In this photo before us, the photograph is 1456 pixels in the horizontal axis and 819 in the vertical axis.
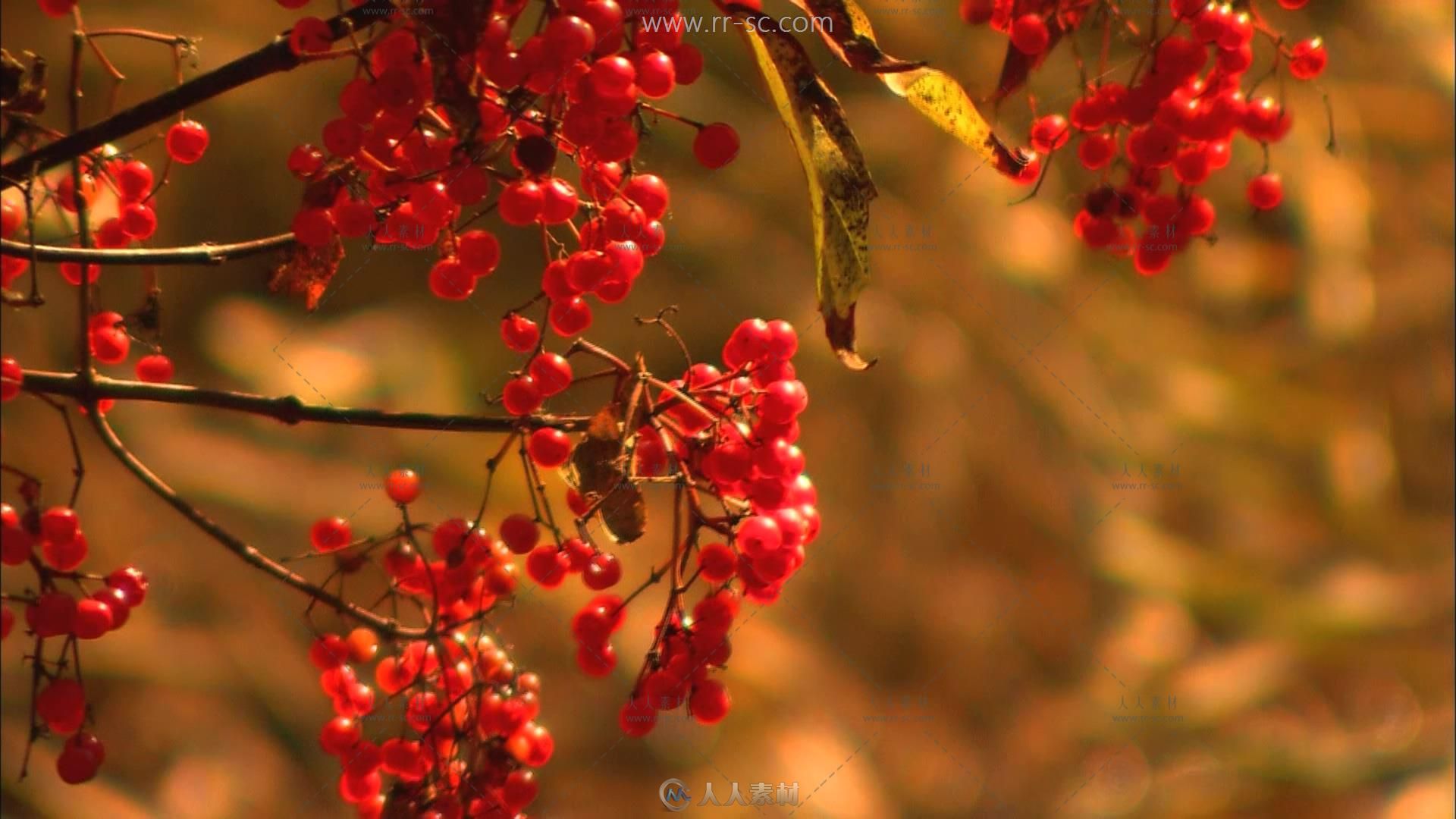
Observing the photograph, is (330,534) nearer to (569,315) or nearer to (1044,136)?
(569,315)

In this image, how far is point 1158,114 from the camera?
53 cm

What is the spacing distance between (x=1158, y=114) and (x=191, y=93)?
0.39m

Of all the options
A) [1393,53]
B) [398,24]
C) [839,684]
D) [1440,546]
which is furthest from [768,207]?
[398,24]

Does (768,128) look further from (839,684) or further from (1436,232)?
(1436,232)

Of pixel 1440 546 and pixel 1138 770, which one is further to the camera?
pixel 1440 546

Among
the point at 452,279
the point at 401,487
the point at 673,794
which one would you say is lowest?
the point at 673,794

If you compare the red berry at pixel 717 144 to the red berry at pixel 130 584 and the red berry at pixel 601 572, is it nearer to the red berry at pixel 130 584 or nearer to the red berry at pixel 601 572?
the red berry at pixel 601 572

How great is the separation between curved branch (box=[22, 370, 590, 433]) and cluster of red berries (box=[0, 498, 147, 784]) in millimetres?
38

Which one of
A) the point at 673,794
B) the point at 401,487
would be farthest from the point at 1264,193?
the point at 673,794

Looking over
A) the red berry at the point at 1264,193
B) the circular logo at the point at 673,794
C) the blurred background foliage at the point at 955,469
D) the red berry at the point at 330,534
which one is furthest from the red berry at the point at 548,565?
the blurred background foliage at the point at 955,469

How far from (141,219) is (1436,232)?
1.87m

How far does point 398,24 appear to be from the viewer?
335mm

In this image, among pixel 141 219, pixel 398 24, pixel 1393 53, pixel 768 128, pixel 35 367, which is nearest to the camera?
pixel 398 24

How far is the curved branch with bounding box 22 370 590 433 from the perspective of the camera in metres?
0.38
